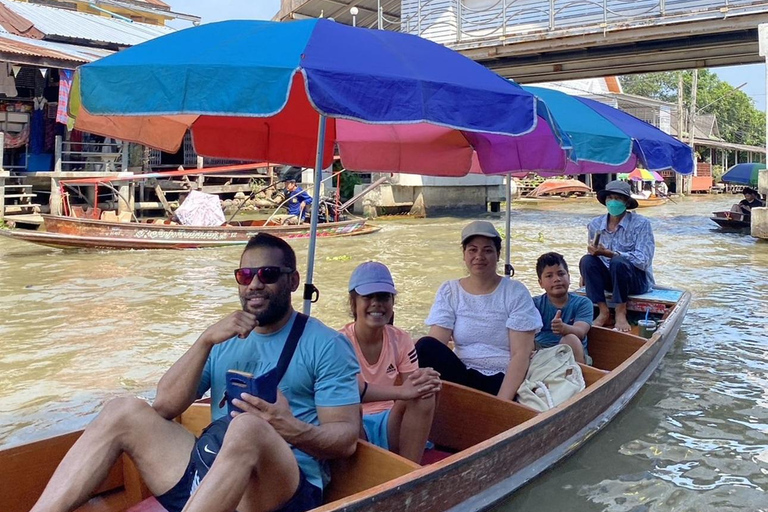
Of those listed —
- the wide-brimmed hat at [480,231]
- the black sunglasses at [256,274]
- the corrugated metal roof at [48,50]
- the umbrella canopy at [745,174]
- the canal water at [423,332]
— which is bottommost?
the canal water at [423,332]

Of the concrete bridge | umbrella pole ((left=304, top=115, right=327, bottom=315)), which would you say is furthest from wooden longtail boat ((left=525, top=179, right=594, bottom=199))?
umbrella pole ((left=304, top=115, right=327, bottom=315))

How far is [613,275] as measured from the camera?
7.04 metres

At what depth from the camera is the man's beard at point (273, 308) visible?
2.93m

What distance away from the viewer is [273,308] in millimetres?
2938

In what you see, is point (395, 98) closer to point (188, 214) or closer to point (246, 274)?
point (246, 274)

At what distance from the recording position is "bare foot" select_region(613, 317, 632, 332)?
271 inches

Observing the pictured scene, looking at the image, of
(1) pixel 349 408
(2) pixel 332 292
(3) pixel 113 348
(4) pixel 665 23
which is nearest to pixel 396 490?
(1) pixel 349 408

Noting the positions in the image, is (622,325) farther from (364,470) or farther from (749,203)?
(749,203)

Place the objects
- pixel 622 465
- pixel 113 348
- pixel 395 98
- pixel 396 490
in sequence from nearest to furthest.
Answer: pixel 396 490, pixel 395 98, pixel 622 465, pixel 113 348

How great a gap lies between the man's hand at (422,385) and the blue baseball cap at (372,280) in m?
0.45

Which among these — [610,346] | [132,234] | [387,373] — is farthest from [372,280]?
[132,234]

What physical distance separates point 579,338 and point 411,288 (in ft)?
21.1

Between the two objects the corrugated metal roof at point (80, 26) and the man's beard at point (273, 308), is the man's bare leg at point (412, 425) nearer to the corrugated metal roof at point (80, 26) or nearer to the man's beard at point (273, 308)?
the man's beard at point (273, 308)

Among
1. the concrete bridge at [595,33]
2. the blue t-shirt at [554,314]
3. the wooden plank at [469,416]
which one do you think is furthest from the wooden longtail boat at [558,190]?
the wooden plank at [469,416]
